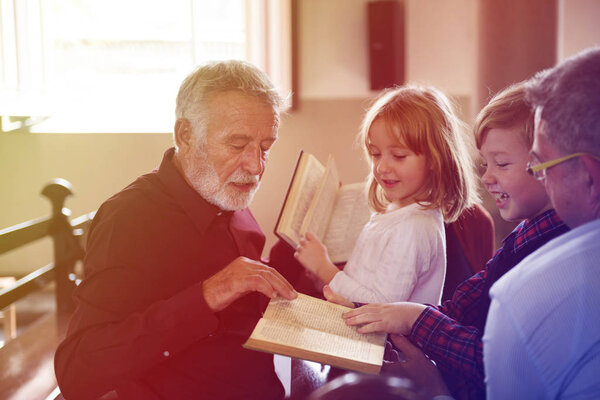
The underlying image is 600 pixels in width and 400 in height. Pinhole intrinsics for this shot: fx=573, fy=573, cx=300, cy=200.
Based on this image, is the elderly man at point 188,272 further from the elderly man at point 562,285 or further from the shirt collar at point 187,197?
the elderly man at point 562,285

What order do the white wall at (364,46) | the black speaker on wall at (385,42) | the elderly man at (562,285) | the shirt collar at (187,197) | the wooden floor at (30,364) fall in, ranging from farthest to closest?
the white wall at (364,46) → the black speaker on wall at (385,42) → the wooden floor at (30,364) → the shirt collar at (187,197) → the elderly man at (562,285)

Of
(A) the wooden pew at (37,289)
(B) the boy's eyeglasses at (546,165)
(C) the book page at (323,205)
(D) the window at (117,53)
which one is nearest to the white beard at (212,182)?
(C) the book page at (323,205)

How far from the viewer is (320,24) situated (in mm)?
4195

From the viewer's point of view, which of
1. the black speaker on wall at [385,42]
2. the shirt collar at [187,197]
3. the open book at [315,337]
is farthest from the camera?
the black speaker on wall at [385,42]

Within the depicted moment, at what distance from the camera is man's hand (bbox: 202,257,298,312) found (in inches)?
51.4

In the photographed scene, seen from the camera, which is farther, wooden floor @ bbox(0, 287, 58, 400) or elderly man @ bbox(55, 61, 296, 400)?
wooden floor @ bbox(0, 287, 58, 400)

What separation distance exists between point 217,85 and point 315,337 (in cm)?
75

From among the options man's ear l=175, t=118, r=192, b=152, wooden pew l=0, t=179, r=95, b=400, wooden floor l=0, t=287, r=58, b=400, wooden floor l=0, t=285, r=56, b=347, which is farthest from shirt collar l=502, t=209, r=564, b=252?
wooden floor l=0, t=285, r=56, b=347

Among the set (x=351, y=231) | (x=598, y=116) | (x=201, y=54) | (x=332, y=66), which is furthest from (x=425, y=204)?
(x=201, y=54)

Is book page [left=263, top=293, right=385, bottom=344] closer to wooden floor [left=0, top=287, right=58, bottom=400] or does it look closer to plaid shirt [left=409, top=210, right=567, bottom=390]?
plaid shirt [left=409, top=210, right=567, bottom=390]

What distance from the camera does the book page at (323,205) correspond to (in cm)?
183

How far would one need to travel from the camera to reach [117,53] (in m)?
4.46

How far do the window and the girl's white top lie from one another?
2.96 m

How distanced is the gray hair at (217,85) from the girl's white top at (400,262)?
50cm
